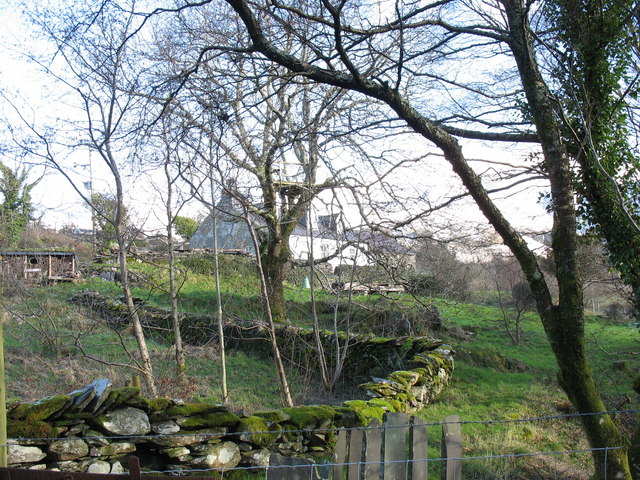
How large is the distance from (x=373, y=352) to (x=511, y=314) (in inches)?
331

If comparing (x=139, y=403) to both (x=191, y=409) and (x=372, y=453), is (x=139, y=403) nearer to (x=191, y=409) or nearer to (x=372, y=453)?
(x=191, y=409)

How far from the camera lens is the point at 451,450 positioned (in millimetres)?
3502

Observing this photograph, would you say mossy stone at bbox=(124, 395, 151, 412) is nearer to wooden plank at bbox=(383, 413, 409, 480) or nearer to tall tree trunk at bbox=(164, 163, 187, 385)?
wooden plank at bbox=(383, 413, 409, 480)

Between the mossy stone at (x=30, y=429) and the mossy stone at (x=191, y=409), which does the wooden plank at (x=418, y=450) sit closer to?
the mossy stone at (x=191, y=409)

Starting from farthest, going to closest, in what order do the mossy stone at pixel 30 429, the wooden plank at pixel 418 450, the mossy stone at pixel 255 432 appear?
the mossy stone at pixel 255 432 → the mossy stone at pixel 30 429 → the wooden plank at pixel 418 450

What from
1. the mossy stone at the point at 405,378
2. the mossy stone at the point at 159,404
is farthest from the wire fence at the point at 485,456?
the mossy stone at the point at 405,378

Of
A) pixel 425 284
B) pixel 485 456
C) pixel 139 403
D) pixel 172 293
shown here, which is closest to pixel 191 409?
pixel 139 403

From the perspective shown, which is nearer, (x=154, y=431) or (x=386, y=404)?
(x=154, y=431)

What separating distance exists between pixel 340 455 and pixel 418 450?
58 centimetres

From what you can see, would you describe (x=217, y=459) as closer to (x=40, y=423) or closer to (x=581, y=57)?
(x=40, y=423)

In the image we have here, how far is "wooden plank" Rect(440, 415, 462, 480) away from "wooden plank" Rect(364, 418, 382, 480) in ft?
A: 1.64

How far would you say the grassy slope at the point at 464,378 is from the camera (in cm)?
646

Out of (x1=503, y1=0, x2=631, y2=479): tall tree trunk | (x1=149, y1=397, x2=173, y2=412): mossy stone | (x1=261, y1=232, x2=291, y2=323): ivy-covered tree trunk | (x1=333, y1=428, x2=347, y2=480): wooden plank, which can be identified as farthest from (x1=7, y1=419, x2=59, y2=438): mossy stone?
(x1=261, y1=232, x2=291, y2=323): ivy-covered tree trunk

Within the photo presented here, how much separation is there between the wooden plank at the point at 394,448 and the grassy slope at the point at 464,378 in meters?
1.20
